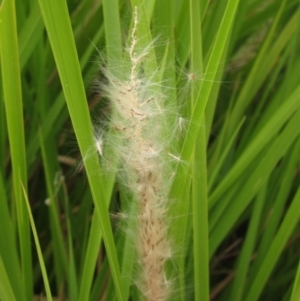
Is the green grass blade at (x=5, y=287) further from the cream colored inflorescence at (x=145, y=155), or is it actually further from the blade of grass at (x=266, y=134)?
the blade of grass at (x=266, y=134)

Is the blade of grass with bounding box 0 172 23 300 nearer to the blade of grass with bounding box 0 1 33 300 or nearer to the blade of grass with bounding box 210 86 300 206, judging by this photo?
the blade of grass with bounding box 0 1 33 300

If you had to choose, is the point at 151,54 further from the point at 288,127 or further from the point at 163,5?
the point at 288,127

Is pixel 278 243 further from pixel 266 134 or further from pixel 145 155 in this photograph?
pixel 145 155

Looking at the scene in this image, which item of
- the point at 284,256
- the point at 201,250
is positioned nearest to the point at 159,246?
the point at 201,250

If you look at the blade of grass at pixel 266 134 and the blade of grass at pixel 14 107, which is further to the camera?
the blade of grass at pixel 266 134

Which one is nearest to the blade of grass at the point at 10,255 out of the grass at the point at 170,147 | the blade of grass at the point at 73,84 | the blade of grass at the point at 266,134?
the grass at the point at 170,147

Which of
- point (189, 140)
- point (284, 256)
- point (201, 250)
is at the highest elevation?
point (189, 140)

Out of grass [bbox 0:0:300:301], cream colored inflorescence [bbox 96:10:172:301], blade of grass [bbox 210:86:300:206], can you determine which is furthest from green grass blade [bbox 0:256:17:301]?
blade of grass [bbox 210:86:300:206]

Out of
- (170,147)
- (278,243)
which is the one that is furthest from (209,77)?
(278,243)
